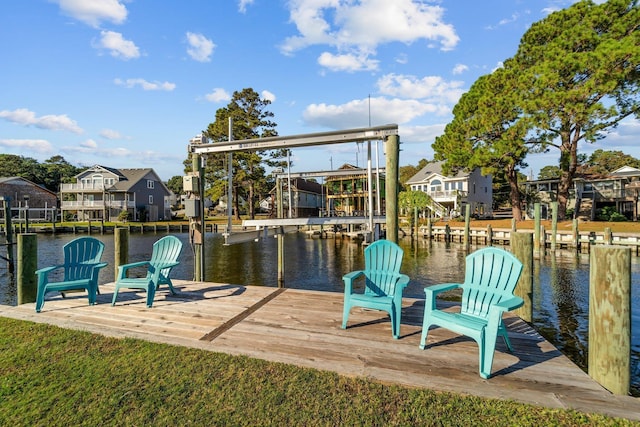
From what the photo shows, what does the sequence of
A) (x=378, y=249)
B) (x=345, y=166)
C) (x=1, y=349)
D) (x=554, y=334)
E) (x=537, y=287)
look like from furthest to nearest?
(x=345, y=166)
(x=537, y=287)
(x=554, y=334)
(x=378, y=249)
(x=1, y=349)

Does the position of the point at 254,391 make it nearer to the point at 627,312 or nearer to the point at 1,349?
the point at 1,349

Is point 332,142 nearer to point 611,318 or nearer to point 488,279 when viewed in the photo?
point 488,279

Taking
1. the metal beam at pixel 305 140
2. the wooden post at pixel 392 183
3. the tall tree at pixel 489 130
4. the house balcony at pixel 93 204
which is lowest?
the wooden post at pixel 392 183

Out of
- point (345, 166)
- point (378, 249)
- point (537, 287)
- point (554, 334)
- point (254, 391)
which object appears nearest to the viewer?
point (254, 391)

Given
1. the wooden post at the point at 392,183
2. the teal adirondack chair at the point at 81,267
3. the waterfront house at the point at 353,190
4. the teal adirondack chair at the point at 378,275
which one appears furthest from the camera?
the waterfront house at the point at 353,190

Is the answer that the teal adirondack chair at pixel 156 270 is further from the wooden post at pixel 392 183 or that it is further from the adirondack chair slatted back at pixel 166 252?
the wooden post at pixel 392 183

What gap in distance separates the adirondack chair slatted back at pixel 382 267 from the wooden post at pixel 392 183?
1020mm

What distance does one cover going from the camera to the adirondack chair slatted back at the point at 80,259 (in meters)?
5.21

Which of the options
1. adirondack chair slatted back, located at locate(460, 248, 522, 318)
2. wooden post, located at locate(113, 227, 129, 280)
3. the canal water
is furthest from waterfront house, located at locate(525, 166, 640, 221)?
wooden post, located at locate(113, 227, 129, 280)

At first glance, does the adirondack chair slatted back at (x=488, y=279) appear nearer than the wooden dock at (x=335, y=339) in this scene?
No

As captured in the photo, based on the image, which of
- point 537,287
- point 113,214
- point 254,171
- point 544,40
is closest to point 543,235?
point 537,287

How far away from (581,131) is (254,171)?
99.0ft

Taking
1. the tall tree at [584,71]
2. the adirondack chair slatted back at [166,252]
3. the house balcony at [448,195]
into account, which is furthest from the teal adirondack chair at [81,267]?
the house balcony at [448,195]

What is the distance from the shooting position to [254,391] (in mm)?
2770
